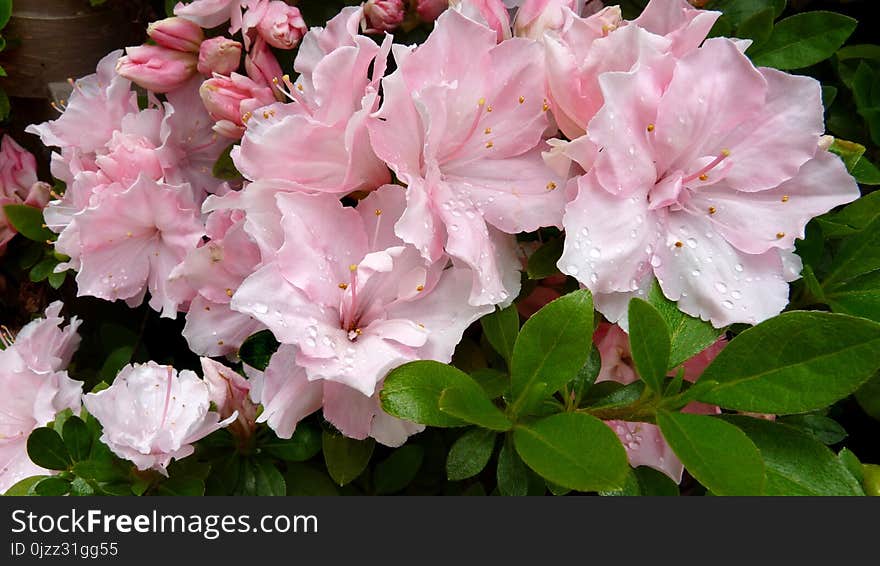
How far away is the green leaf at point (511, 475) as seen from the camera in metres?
0.91

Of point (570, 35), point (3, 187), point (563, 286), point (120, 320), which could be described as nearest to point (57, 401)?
point (120, 320)

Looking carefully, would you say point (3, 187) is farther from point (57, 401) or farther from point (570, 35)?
point (570, 35)

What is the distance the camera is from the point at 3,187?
143 cm

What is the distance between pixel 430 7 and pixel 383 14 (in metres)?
0.07

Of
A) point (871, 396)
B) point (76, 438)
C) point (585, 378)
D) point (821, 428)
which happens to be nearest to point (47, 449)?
point (76, 438)

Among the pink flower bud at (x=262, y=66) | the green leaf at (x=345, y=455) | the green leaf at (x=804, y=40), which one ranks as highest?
the green leaf at (x=804, y=40)

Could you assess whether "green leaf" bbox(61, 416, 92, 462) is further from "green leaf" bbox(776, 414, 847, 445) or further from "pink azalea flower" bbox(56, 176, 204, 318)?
"green leaf" bbox(776, 414, 847, 445)

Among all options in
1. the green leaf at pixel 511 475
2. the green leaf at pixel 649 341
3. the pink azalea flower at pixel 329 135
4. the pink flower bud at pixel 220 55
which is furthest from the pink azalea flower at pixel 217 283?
the green leaf at pixel 649 341

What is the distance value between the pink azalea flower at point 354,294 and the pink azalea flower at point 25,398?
0.43 meters

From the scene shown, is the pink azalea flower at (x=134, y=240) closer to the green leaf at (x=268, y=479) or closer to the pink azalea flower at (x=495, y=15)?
the green leaf at (x=268, y=479)

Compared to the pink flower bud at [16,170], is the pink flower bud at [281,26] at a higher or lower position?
higher

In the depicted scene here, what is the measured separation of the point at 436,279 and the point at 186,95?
0.55m

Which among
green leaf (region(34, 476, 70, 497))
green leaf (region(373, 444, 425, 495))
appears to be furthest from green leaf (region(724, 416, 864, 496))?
green leaf (region(34, 476, 70, 497))

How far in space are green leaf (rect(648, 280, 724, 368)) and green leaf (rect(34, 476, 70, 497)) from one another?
2.27ft
